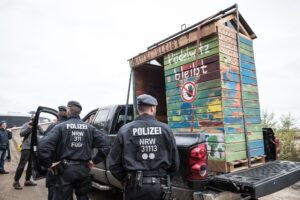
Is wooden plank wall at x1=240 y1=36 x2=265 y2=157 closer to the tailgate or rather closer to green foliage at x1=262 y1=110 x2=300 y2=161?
the tailgate

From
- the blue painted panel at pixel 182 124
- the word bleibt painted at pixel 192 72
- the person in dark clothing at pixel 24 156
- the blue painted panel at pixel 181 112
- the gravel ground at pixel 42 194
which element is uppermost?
the word bleibt painted at pixel 192 72

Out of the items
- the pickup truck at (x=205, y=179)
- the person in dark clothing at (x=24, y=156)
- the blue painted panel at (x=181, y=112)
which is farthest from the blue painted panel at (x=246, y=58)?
the person in dark clothing at (x=24, y=156)

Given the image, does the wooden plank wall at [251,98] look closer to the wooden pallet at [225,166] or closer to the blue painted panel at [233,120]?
the blue painted panel at [233,120]

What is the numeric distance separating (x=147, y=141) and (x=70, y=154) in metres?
1.30

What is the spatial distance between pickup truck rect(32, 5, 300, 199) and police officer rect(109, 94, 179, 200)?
18.6 inches

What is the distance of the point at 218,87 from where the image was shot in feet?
11.3

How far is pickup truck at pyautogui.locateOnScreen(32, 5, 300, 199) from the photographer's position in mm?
2758

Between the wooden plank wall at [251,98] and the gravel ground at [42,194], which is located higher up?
the wooden plank wall at [251,98]

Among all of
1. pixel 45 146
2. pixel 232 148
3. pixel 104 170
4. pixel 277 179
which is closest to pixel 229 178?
pixel 277 179

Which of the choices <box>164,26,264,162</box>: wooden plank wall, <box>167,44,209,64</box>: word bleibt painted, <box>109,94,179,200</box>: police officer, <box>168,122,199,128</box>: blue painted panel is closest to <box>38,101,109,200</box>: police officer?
<box>109,94,179,200</box>: police officer

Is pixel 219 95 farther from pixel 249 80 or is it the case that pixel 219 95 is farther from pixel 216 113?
pixel 249 80

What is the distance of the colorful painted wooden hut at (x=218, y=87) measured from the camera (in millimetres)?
3430

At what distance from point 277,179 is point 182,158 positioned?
43.3 inches

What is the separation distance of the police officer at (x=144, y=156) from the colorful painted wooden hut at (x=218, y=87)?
720mm
